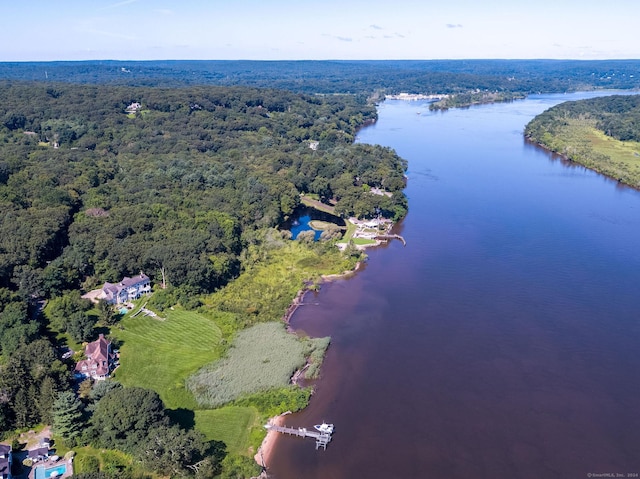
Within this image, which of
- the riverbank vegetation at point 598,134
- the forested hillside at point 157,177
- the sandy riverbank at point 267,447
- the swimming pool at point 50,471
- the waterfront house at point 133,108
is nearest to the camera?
the swimming pool at point 50,471

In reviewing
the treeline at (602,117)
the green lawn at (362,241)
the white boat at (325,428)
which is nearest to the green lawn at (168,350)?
the white boat at (325,428)

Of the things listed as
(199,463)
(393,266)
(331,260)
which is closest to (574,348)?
(393,266)

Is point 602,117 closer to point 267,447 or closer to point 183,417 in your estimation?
point 267,447

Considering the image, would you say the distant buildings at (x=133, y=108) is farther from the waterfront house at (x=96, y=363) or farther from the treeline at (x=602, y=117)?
the treeline at (x=602, y=117)

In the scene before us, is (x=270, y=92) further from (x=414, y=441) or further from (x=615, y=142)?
(x=414, y=441)

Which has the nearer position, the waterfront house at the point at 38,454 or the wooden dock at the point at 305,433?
the waterfront house at the point at 38,454
